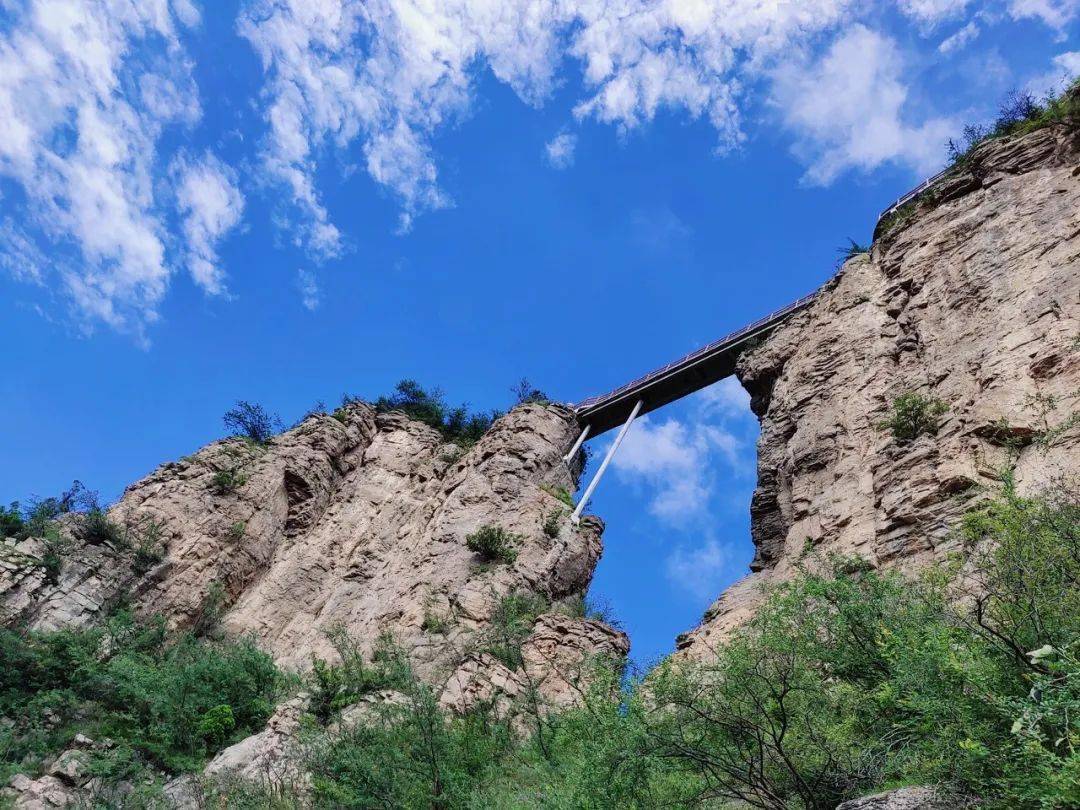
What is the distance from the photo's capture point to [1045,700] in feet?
17.2

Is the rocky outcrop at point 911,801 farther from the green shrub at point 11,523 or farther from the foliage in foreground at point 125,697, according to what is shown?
the green shrub at point 11,523

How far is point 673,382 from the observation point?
2552 centimetres

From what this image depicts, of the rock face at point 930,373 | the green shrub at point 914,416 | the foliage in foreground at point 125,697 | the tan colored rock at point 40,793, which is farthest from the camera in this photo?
the foliage in foreground at point 125,697

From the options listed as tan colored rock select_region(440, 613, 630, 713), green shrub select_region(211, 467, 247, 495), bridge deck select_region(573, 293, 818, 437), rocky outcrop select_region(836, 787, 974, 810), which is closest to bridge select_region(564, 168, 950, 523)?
bridge deck select_region(573, 293, 818, 437)

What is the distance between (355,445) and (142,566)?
25.7 feet

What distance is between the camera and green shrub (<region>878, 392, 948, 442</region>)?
13.1 metres

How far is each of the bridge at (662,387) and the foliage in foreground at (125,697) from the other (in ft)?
30.6

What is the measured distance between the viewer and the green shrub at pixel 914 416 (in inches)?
516

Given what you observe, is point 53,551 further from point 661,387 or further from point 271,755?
point 661,387

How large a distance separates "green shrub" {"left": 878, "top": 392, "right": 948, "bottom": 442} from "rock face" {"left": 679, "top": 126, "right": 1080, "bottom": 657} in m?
0.18

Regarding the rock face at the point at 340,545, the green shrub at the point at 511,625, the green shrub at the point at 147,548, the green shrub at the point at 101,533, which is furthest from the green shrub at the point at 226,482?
the green shrub at the point at 511,625

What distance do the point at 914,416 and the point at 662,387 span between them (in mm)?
12553

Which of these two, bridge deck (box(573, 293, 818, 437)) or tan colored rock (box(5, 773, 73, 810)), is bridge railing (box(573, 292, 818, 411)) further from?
tan colored rock (box(5, 773, 73, 810))

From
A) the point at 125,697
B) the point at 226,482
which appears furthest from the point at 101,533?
the point at 125,697
